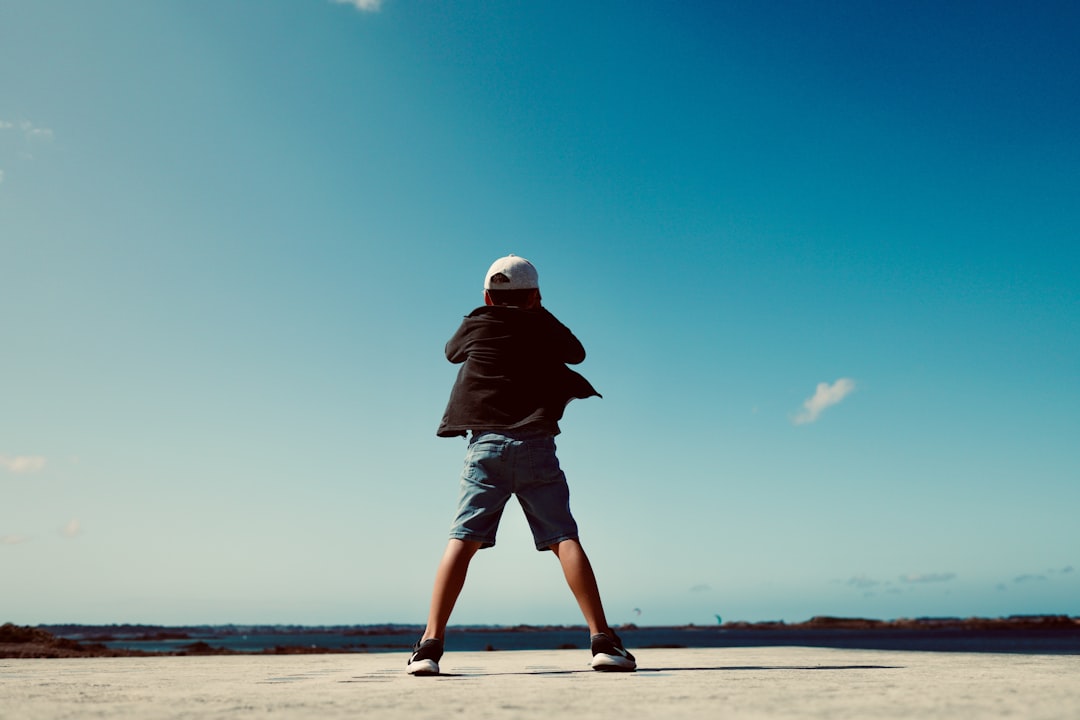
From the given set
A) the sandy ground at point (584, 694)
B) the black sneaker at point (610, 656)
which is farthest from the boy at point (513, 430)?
the sandy ground at point (584, 694)

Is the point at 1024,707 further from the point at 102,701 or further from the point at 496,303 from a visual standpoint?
the point at 496,303

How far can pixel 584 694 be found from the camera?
243cm

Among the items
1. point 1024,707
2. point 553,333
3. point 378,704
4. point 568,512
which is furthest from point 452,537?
point 1024,707

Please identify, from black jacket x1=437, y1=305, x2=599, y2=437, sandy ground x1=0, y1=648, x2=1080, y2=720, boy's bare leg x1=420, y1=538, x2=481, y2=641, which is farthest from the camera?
black jacket x1=437, y1=305, x2=599, y2=437

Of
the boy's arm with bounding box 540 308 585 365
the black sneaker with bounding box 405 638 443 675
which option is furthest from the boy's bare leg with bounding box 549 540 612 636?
the boy's arm with bounding box 540 308 585 365

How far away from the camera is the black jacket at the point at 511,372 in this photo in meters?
4.12

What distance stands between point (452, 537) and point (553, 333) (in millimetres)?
1200

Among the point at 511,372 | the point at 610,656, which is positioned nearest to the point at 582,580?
the point at 610,656

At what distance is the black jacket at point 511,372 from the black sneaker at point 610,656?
1041 millimetres

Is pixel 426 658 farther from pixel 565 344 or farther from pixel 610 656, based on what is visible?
pixel 565 344

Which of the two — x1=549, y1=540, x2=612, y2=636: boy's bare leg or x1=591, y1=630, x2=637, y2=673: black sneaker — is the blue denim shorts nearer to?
x1=549, y1=540, x2=612, y2=636: boy's bare leg

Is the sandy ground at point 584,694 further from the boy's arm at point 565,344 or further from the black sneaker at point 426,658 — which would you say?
the boy's arm at point 565,344

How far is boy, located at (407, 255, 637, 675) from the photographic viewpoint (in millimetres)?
3852

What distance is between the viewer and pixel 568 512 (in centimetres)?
403
